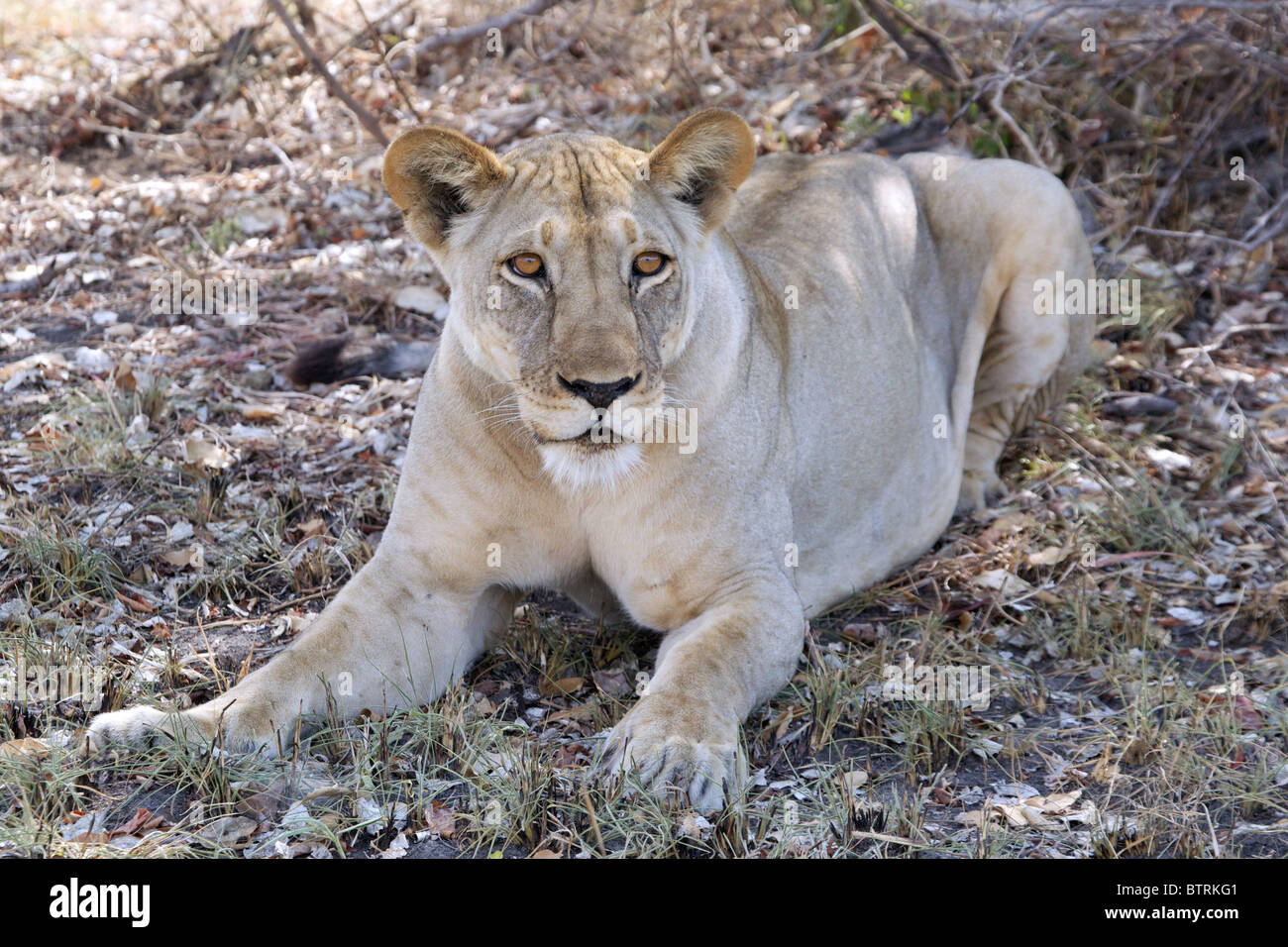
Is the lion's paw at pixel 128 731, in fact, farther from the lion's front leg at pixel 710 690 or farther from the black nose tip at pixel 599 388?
the black nose tip at pixel 599 388

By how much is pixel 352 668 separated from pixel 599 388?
0.99 metres

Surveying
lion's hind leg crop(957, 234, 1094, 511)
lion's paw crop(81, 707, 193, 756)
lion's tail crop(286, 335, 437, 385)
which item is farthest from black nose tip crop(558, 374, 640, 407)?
lion's tail crop(286, 335, 437, 385)

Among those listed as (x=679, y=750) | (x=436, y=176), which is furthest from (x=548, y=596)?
(x=436, y=176)

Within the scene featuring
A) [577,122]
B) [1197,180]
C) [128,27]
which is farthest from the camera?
[128,27]

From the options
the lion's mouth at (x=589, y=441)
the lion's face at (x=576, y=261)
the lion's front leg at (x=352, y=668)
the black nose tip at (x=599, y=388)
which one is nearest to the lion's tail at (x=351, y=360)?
the lion's front leg at (x=352, y=668)

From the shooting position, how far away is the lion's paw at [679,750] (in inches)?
117

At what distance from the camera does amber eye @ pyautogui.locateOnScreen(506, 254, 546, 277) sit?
3248 millimetres

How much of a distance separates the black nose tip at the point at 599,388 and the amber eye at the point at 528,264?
0.30 metres

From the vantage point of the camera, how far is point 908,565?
185 inches

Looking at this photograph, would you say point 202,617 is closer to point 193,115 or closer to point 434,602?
point 434,602

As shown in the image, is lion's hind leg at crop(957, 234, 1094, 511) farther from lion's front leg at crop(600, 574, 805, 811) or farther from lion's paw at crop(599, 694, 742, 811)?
lion's paw at crop(599, 694, 742, 811)

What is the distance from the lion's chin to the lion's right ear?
2.08 feet

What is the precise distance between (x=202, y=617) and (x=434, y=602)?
0.81m
